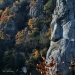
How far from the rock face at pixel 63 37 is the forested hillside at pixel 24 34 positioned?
10.6 ft

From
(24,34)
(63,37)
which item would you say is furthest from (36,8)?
(63,37)

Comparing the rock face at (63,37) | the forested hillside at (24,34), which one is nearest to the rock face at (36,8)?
the forested hillside at (24,34)

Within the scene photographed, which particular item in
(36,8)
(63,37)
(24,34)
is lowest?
(63,37)

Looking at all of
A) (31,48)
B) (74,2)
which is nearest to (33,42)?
(31,48)

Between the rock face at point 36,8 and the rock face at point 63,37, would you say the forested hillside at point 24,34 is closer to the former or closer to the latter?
the rock face at point 36,8

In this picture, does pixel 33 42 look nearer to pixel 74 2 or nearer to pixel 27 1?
pixel 74 2

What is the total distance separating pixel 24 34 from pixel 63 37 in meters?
11.7

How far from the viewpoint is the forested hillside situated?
38.1m

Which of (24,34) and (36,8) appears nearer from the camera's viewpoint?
(24,34)

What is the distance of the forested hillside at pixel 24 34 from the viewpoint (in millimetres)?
38094

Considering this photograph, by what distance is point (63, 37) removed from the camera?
34.8m

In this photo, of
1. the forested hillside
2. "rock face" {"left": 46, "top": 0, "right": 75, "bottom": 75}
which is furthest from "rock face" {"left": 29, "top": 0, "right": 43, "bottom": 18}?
"rock face" {"left": 46, "top": 0, "right": 75, "bottom": 75}

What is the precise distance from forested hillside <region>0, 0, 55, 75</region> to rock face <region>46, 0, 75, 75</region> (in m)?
3.22

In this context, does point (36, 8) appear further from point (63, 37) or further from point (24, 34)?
point (63, 37)
